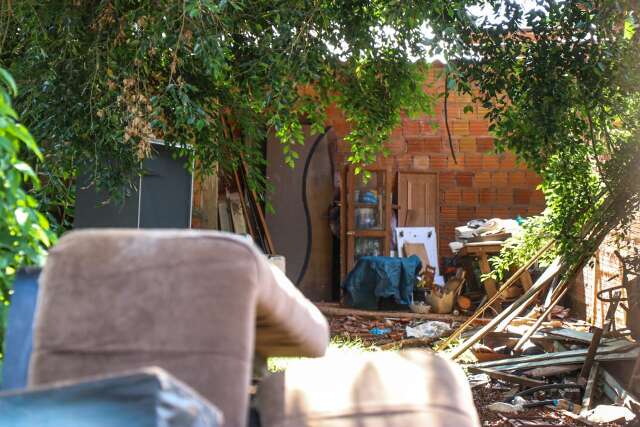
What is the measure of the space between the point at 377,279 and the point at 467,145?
2929 millimetres

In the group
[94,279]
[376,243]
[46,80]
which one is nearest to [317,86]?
[46,80]

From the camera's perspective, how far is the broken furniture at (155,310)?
1.63m

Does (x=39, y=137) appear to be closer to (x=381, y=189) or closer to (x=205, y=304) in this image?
(x=205, y=304)

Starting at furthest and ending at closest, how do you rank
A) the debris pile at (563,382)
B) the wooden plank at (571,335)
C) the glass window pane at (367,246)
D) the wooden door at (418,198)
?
the wooden door at (418,198) < the glass window pane at (367,246) < the wooden plank at (571,335) < the debris pile at (563,382)

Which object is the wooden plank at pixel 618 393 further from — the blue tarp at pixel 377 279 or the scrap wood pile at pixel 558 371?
the blue tarp at pixel 377 279

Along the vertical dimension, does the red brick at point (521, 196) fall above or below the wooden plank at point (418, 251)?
above

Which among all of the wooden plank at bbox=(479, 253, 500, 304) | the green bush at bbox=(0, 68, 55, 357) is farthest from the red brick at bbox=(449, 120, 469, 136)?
the green bush at bbox=(0, 68, 55, 357)

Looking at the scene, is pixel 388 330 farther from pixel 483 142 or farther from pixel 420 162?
pixel 483 142

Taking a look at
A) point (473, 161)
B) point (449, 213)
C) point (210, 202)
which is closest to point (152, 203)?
point (210, 202)

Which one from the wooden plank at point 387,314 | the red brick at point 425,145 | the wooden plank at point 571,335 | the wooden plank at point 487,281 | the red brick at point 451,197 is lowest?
the wooden plank at point 387,314

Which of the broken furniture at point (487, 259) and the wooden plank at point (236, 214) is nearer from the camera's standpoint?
the broken furniture at point (487, 259)

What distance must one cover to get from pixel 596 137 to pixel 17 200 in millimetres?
5589

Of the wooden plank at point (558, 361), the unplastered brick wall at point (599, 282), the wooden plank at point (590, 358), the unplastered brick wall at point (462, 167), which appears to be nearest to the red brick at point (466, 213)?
the unplastered brick wall at point (462, 167)

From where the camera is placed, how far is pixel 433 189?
12742mm
